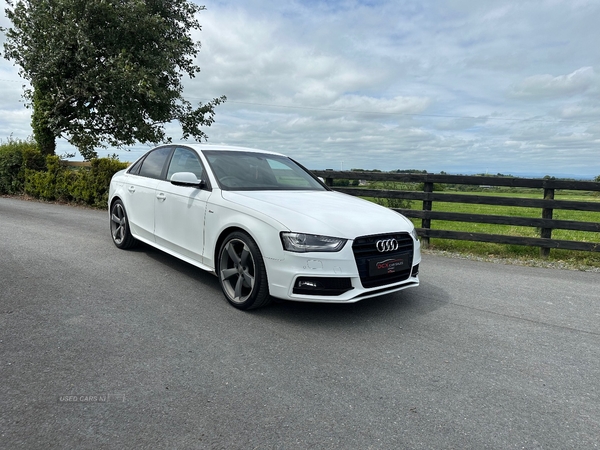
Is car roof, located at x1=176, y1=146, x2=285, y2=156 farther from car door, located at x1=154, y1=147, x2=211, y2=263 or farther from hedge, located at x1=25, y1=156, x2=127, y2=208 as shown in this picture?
hedge, located at x1=25, y1=156, x2=127, y2=208

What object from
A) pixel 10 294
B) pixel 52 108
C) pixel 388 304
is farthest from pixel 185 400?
pixel 52 108

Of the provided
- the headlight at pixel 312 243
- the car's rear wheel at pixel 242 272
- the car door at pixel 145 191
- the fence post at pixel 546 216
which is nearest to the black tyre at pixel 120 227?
the car door at pixel 145 191

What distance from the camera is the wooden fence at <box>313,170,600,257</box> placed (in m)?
7.52

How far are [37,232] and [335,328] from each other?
22.2ft

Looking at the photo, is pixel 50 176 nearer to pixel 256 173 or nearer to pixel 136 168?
pixel 136 168

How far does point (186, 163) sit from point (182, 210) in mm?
680

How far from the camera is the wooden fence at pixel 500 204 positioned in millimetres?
7516

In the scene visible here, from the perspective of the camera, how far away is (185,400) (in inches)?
105

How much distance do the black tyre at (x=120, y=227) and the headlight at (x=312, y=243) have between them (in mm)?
3699

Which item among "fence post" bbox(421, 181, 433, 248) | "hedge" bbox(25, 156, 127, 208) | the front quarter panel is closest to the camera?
the front quarter panel

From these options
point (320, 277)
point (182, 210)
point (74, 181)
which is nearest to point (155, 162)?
point (182, 210)

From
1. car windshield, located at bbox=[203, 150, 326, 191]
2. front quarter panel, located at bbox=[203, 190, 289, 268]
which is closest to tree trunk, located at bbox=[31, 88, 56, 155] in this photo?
car windshield, located at bbox=[203, 150, 326, 191]

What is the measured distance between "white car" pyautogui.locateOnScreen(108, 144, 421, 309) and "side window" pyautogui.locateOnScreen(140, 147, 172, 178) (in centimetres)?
7

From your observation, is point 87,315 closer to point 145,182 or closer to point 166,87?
point 145,182
